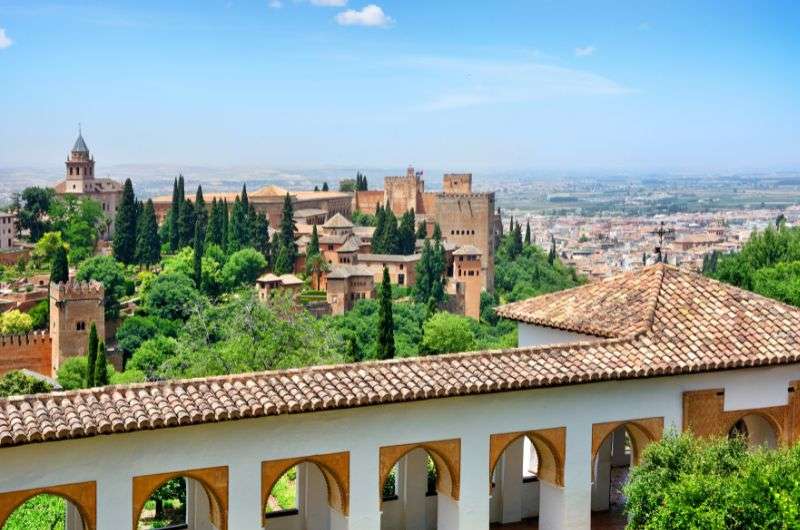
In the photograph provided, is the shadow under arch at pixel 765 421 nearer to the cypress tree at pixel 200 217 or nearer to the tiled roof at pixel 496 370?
the tiled roof at pixel 496 370

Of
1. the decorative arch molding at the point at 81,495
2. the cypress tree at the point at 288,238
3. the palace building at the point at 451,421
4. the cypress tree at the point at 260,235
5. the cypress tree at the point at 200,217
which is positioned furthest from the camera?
the cypress tree at the point at 200,217

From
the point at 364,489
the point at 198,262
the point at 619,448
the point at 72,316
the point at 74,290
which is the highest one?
the point at 364,489

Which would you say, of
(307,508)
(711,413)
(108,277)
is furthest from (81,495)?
(108,277)

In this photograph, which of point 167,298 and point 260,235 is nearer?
point 167,298

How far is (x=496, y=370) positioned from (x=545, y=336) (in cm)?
289

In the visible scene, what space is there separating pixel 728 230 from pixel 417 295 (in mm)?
80481

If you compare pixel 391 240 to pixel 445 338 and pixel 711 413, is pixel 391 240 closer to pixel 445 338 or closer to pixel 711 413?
pixel 445 338

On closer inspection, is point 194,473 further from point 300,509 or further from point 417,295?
point 417,295

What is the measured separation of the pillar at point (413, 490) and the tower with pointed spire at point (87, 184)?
8022 cm

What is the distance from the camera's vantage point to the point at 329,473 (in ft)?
38.3

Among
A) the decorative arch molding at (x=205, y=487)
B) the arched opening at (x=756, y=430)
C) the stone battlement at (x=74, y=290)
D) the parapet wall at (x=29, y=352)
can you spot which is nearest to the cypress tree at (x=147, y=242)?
the stone battlement at (x=74, y=290)

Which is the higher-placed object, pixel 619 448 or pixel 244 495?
pixel 244 495

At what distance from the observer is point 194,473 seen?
10.9m

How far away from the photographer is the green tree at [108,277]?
5800 cm
